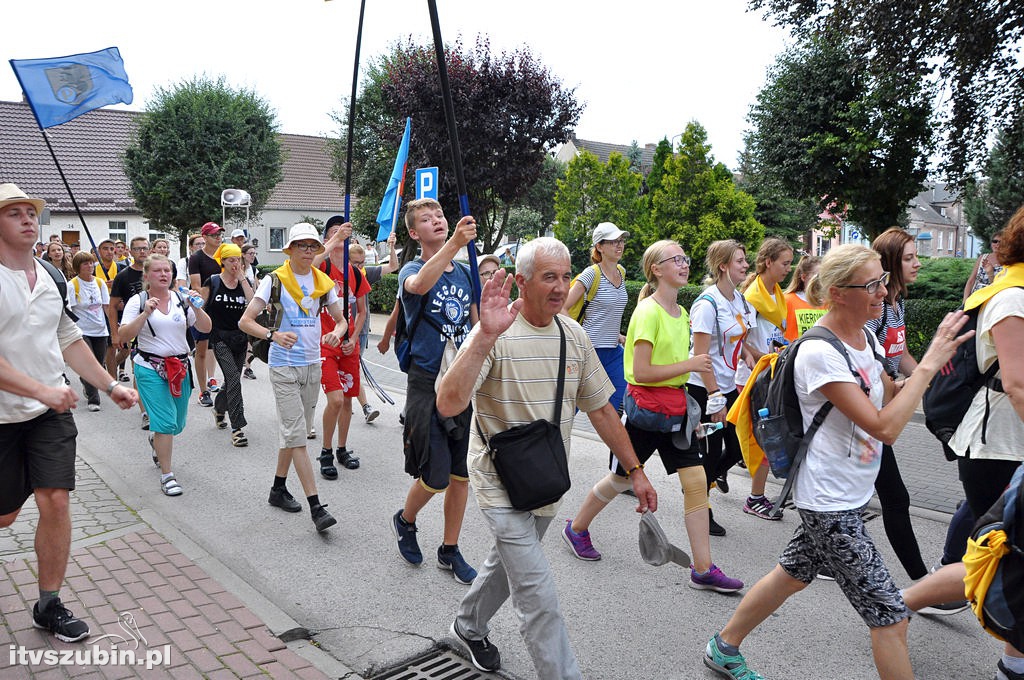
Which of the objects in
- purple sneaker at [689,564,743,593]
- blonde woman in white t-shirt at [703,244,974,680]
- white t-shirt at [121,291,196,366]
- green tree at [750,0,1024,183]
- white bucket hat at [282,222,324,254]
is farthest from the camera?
green tree at [750,0,1024,183]

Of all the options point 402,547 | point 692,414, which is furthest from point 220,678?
point 692,414

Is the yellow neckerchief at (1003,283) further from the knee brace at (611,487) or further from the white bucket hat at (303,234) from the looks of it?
the white bucket hat at (303,234)

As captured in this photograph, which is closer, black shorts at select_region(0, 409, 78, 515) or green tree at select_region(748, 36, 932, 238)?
black shorts at select_region(0, 409, 78, 515)

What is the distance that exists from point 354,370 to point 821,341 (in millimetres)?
5058

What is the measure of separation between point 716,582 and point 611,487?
79 centimetres

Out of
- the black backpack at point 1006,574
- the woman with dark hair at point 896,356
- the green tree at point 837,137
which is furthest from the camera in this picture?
the green tree at point 837,137

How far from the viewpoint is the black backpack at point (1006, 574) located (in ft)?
8.21

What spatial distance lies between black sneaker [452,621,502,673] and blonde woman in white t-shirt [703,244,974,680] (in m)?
1.30

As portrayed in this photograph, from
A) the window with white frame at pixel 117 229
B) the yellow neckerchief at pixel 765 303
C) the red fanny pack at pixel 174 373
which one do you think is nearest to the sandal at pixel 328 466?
the red fanny pack at pixel 174 373

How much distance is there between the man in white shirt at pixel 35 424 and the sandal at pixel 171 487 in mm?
2487

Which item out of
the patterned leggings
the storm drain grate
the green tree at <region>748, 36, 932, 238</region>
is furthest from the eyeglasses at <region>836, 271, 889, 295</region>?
the green tree at <region>748, 36, 932, 238</region>

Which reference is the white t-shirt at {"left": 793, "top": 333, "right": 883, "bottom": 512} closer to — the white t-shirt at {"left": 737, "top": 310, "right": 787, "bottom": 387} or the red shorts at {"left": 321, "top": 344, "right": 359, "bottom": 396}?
the white t-shirt at {"left": 737, "top": 310, "right": 787, "bottom": 387}

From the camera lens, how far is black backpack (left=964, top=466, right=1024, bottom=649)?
8.21 feet

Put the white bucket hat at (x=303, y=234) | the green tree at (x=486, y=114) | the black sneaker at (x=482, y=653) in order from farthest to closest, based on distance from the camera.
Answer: the green tree at (x=486, y=114), the white bucket hat at (x=303, y=234), the black sneaker at (x=482, y=653)
